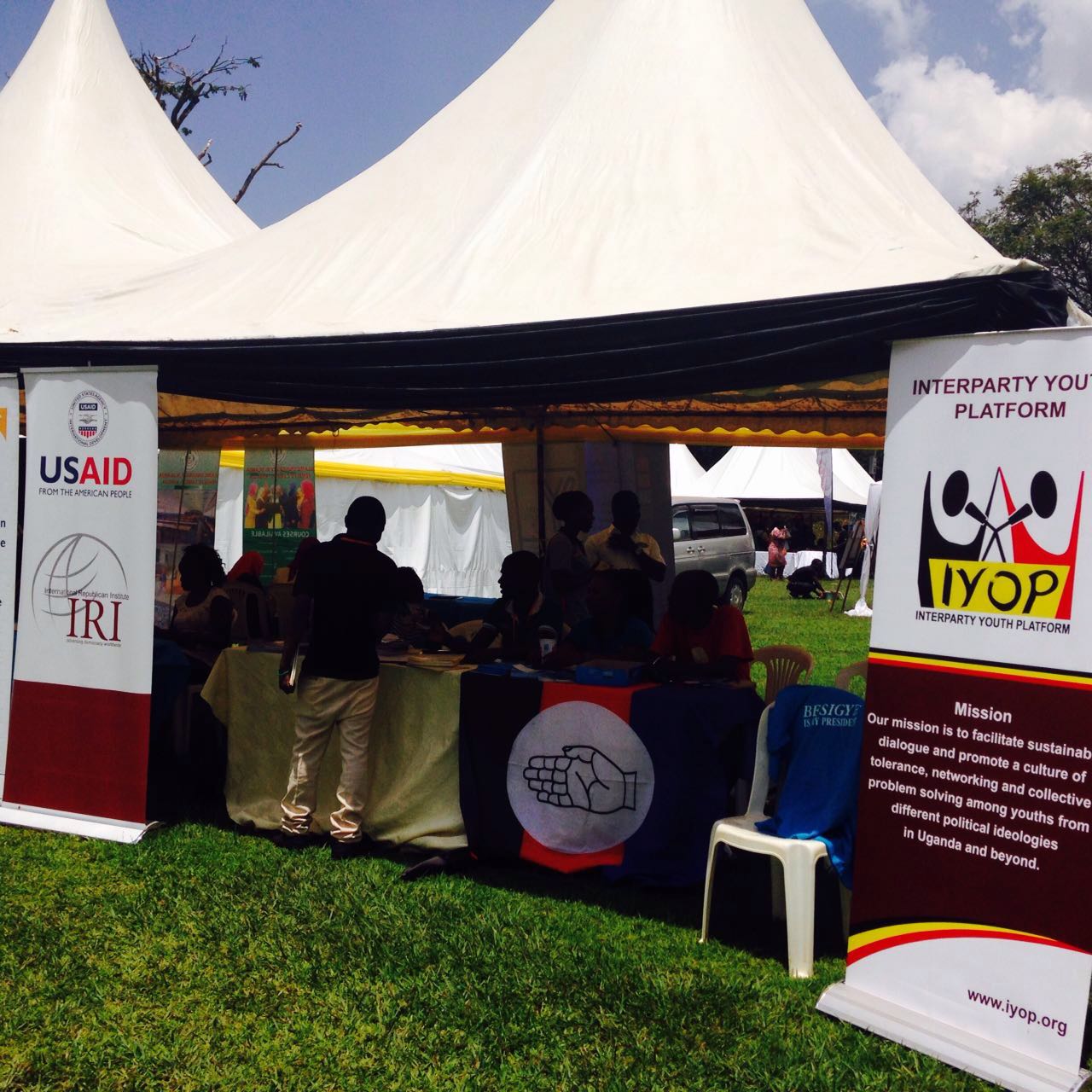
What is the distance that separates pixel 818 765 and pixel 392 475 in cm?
1197

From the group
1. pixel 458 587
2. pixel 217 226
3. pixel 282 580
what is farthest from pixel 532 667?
pixel 458 587

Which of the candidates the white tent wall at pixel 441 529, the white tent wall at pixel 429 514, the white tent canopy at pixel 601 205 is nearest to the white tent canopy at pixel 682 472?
the white tent wall at pixel 441 529

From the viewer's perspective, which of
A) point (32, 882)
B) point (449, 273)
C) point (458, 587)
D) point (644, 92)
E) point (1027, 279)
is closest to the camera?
point (1027, 279)

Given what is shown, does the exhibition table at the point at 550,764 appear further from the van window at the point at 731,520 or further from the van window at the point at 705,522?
the van window at the point at 731,520

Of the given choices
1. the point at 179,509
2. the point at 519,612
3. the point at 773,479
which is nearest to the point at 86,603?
the point at 519,612

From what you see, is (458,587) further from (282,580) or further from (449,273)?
(449,273)

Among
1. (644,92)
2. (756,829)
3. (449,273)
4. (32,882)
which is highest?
(644,92)

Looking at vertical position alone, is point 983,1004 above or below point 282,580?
below

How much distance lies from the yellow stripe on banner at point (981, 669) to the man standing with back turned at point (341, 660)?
2.45 metres

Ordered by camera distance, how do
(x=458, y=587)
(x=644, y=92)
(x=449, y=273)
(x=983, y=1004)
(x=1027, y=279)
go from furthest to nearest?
(x=458, y=587), (x=644, y=92), (x=449, y=273), (x=1027, y=279), (x=983, y=1004)

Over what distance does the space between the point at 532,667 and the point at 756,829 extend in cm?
151

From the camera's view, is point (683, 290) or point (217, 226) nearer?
point (683, 290)

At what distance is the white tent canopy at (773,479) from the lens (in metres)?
25.6

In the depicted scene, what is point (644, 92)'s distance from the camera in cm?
577
